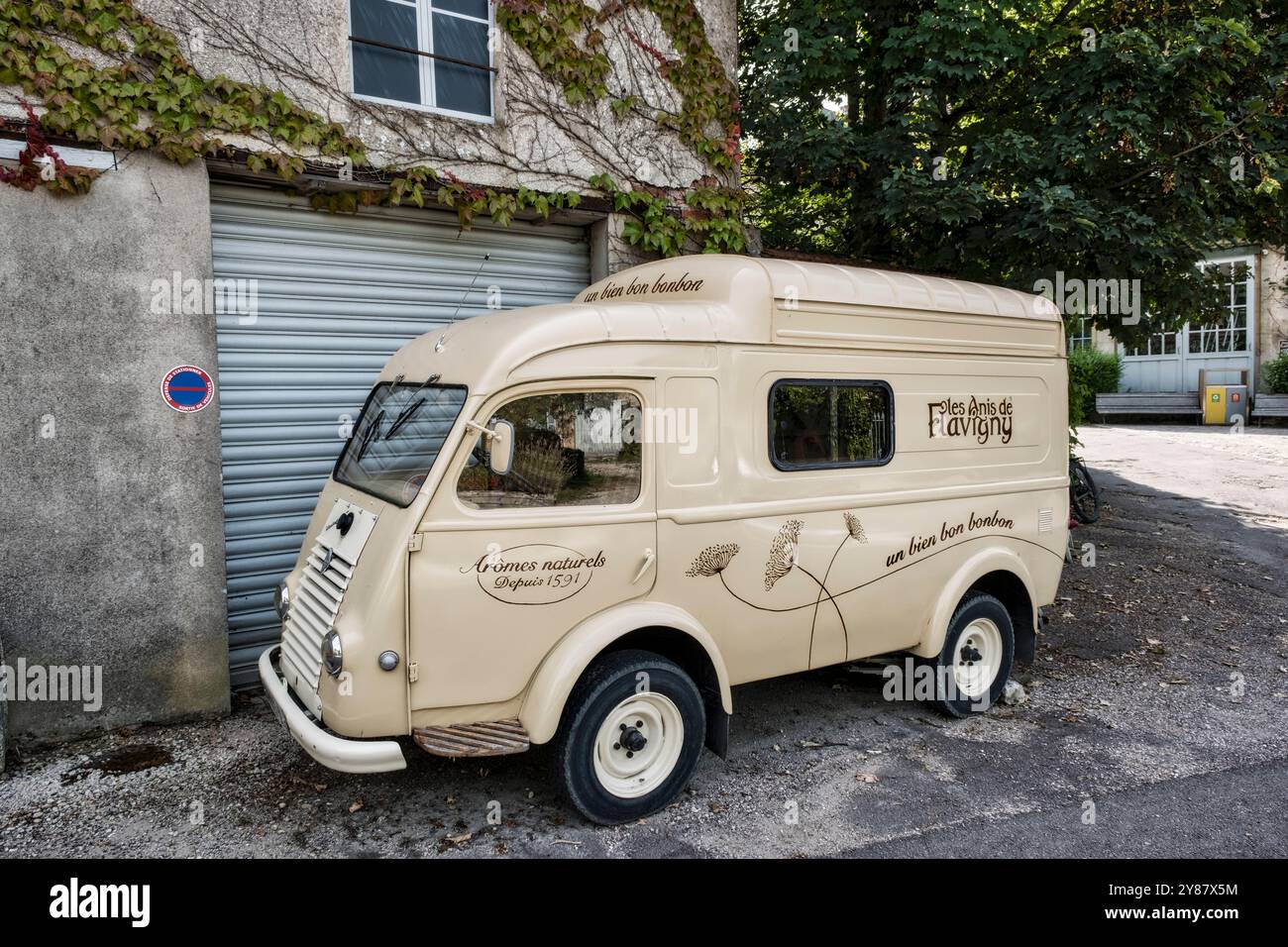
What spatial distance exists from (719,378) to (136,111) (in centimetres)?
397

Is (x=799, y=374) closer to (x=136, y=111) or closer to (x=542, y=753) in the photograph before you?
(x=542, y=753)

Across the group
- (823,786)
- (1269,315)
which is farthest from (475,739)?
(1269,315)

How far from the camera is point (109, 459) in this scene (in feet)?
17.6

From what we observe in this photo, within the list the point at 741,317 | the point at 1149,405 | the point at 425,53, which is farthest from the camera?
the point at 1149,405

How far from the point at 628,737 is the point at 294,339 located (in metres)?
3.95

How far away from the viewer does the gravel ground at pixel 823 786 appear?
13.6ft

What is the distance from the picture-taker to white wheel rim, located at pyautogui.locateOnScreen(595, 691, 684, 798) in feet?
13.8

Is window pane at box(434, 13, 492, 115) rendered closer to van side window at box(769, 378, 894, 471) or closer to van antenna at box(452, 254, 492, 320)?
van antenna at box(452, 254, 492, 320)

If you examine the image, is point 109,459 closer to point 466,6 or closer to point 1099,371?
point 466,6

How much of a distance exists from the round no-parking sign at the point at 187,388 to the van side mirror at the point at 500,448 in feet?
8.94

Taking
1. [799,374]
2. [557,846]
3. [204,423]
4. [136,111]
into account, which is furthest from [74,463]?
[799,374]

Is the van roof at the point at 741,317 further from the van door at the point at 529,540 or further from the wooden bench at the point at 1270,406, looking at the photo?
the wooden bench at the point at 1270,406

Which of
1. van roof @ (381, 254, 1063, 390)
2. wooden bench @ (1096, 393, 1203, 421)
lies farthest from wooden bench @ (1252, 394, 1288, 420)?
van roof @ (381, 254, 1063, 390)

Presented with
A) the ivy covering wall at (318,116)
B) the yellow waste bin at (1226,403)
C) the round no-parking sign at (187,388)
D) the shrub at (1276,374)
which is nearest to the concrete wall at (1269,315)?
the shrub at (1276,374)
